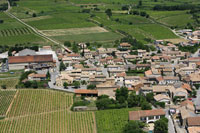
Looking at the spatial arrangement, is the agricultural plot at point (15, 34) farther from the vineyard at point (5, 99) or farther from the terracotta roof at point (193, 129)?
the terracotta roof at point (193, 129)

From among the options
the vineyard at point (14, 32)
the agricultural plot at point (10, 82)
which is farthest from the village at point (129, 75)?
the vineyard at point (14, 32)

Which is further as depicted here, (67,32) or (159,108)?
(67,32)

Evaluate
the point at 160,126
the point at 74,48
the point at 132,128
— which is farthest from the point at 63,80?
the point at 74,48

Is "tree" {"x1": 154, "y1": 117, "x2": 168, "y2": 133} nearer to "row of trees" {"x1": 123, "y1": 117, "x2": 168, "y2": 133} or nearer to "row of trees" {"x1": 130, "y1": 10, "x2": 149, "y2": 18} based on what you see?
"row of trees" {"x1": 123, "y1": 117, "x2": 168, "y2": 133}

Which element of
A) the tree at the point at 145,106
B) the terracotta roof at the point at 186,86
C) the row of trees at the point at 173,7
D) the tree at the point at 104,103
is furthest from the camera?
the row of trees at the point at 173,7

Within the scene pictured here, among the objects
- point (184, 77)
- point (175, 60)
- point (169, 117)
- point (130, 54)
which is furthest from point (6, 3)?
point (169, 117)

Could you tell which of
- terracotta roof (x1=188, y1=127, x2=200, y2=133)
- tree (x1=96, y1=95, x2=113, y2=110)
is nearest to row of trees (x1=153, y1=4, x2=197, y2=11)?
tree (x1=96, y1=95, x2=113, y2=110)

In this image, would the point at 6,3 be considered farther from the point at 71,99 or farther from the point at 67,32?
the point at 71,99

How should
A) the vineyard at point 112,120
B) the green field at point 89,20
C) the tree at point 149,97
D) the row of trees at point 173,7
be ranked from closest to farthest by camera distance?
the vineyard at point 112,120 → the tree at point 149,97 → the green field at point 89,20 → the row of trees at point 173,7
